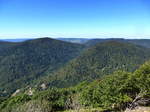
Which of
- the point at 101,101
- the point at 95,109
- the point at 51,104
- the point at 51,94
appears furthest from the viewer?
the point at 51,94

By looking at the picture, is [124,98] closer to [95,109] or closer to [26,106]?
[95,109]

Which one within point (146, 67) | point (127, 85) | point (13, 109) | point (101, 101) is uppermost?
point (146, 67)

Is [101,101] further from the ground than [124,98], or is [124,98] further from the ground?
[124,98]

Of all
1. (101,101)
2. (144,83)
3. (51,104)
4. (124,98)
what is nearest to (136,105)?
(124,98)

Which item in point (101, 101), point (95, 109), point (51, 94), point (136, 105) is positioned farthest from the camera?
point (51, 94)

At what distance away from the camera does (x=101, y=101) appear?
35438mm

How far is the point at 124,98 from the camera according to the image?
104ft

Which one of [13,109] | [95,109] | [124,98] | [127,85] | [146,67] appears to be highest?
[146,67]

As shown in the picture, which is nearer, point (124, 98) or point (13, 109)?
point (124, 98)

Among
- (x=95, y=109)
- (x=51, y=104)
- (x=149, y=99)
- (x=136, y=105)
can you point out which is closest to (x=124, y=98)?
(x=136, y=105)

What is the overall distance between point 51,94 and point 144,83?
44.9m

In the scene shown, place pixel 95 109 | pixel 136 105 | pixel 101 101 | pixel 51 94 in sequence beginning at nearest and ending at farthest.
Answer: pixel 136 105 → pixel 101 101 → pixel 95 109 → pixel 51 94

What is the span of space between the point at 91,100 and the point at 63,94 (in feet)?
100

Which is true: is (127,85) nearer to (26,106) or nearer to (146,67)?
(146,67)
